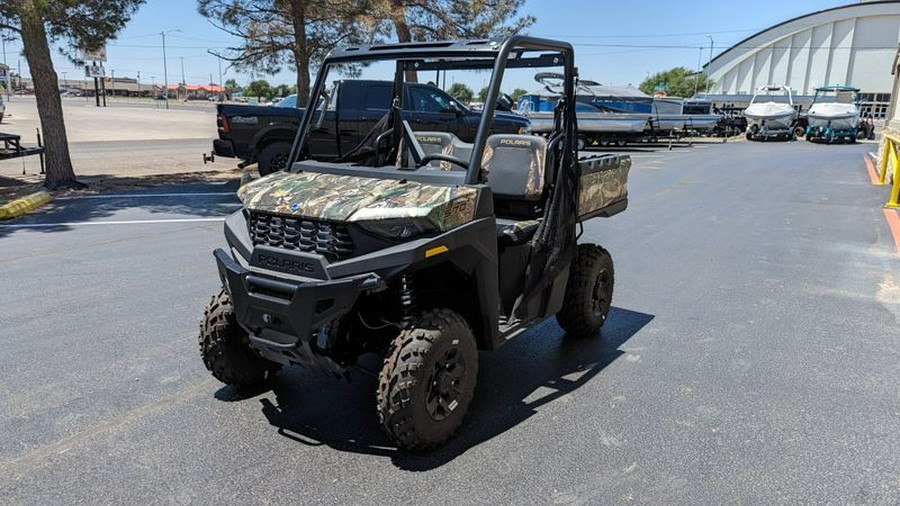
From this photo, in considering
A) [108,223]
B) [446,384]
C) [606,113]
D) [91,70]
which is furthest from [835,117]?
[446,384]

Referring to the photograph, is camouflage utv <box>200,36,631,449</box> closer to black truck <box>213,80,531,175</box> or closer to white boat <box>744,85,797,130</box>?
black truck <box>213,80,531,175</box>

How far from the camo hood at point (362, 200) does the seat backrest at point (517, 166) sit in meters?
1.18

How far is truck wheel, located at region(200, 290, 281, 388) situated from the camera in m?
3.92

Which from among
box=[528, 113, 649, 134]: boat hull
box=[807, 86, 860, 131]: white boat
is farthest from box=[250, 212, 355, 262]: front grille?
box=[807, 86, 860, 131]: white boat

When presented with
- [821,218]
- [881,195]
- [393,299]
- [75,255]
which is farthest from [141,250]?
[881,195]

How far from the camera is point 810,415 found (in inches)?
159

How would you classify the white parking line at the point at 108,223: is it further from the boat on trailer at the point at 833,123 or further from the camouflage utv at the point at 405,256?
the boat on trailer at the point at 833,123

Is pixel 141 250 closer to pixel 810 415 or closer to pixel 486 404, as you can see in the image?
pixel 486 404

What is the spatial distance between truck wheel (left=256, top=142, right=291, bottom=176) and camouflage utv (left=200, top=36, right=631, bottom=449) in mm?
8509

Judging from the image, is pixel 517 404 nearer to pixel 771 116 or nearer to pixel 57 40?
pixel 57 40

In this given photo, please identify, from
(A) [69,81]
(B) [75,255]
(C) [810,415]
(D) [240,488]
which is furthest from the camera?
(A) [69,81]

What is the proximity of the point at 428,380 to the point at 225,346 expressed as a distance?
138 centimetres

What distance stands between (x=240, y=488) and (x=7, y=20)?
12.6 metres

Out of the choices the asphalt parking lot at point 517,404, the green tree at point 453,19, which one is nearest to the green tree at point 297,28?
the green tree at point 453,19
